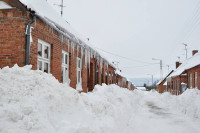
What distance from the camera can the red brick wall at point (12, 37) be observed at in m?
4.83

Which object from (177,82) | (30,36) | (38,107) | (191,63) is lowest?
(177,82)

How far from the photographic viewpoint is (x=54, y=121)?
2.87 meters

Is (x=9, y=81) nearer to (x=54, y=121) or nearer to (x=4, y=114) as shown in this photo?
(x=4, y=114)

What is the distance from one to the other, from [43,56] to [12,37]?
126 cm

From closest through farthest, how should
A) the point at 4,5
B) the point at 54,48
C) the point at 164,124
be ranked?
the point at 4,5 < the point at 54,48 < the point at 164,124

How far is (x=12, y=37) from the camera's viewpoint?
4945mm

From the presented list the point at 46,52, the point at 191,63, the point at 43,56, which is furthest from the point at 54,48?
the point at 191,63

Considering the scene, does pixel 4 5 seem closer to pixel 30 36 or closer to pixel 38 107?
pixel 30 36

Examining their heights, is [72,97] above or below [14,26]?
below

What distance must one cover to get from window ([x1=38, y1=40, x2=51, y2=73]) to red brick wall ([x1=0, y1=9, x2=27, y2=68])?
2.92 feet

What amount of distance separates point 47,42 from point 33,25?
1077mm

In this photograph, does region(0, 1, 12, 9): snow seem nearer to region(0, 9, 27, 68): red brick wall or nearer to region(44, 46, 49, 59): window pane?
region(0, 9, 27, 68): red brick wall

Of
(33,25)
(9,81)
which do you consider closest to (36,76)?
(9,81)

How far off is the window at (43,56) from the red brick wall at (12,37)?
2.92 feet
